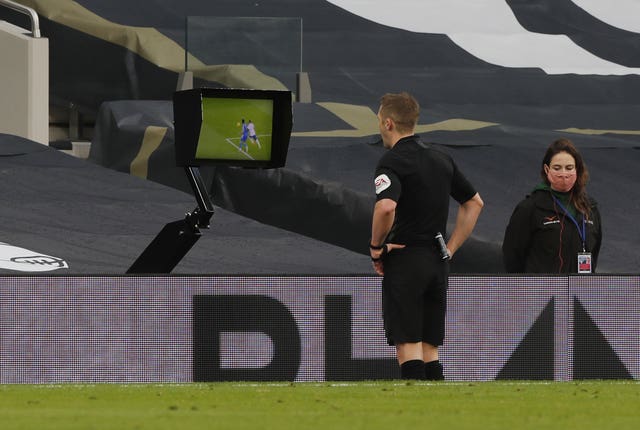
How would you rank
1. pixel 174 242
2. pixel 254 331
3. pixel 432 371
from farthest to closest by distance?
pixel 174 242 → pixel 254 331 → pixel 432 371

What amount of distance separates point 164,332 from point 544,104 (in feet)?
35.8

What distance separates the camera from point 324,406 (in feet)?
22.2

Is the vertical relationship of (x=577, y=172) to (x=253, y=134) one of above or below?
below

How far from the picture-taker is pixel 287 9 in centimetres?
2030

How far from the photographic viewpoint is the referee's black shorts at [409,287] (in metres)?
7.32

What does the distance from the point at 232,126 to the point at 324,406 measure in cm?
202

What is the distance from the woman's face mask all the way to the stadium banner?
713mm

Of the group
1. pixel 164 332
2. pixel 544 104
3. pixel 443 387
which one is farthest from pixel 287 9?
pixel 443 387

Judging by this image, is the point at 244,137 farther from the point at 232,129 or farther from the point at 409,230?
the point at 409,230

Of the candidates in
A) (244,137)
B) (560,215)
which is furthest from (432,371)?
(244,137)

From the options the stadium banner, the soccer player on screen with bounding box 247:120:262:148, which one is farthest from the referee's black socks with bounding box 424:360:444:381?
the soccer player on screen with bounding box 247:120:262:148

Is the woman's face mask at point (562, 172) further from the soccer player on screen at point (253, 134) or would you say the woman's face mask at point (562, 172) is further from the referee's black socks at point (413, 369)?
the soccer player on screen at point (253, 134)

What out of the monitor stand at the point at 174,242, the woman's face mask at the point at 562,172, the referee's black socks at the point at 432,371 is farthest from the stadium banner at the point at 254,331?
the referee's black socks at the point at 432,371

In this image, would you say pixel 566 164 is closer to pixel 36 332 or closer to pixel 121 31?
pixel 36 332
